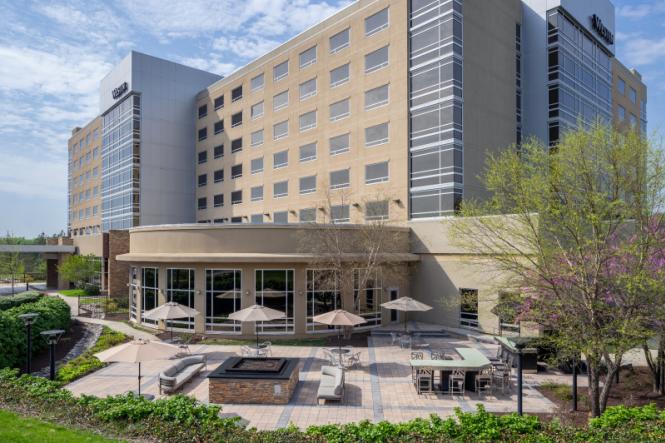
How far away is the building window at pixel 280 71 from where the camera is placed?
39062mm

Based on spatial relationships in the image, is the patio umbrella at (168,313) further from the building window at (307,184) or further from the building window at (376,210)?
the building window at (307,184)

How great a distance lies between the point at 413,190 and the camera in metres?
29.4

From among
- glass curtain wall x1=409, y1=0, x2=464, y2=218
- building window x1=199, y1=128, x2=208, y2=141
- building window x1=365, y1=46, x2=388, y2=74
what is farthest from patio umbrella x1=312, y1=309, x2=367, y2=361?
building window x1=199, y1=128, x2=208, y2=141

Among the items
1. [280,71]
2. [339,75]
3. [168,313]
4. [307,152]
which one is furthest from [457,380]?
[280,71]

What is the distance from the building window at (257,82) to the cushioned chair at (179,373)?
101 ft

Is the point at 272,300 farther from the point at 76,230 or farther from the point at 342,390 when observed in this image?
the point at 76,230

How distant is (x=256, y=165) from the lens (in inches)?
1665

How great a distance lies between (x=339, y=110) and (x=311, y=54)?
6.29 m

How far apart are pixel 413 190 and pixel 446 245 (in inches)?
198

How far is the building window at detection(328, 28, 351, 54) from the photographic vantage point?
33.8 m

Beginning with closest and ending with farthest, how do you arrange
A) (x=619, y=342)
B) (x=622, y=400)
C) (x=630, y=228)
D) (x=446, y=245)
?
(x=619, y=342) → (x=630, y=228) → (x=622, y=400) → (x=446, y=245)

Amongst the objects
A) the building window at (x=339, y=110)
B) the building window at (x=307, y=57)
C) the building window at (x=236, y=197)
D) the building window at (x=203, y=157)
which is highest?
the building window at (x=307, y=57)

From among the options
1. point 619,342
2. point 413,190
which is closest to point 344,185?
point 413,190

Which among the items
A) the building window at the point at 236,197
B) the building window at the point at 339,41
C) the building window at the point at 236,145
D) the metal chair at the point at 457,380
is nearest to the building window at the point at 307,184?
the building window at the point at 236,197
